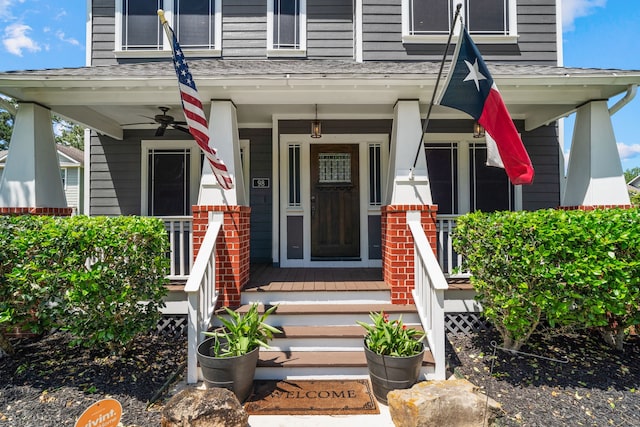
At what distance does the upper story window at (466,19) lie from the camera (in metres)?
5.86

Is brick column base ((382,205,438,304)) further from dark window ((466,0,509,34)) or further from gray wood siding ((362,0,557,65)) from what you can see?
dark window ((466,0,509,34))

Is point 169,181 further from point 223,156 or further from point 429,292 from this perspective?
point 429,292

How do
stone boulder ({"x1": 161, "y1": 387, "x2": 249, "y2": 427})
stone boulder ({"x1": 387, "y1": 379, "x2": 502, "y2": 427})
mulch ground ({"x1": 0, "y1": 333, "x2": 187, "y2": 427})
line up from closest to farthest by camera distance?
stone boulder ({"x1": 161, "y1": 387, "x2": 249, "y2": 427}) < stone boulder ({"x1": 387, "y1": 379, "x2": 502, "y2": 427}) < mulch ground ({"x1": 0, "y1": 333, "x2": 187, "y2": 427})

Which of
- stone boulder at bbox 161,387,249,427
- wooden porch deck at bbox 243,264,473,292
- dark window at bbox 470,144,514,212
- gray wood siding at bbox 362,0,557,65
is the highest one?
gray wood siding at bbox 362,0,557,65

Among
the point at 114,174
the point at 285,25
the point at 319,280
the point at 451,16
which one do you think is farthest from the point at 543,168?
the point at 114,174

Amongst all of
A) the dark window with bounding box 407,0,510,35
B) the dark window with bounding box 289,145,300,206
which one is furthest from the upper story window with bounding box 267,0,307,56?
the dark window with bounding box 289,145,300,206

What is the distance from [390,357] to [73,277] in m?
2.75

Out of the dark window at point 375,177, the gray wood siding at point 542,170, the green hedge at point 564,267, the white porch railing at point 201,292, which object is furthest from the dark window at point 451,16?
the white porch railing at point 201,292

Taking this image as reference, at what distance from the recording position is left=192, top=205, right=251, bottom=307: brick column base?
149 inches

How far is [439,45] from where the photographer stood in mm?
5875

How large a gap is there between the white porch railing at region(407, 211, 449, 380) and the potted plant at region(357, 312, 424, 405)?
23 cm

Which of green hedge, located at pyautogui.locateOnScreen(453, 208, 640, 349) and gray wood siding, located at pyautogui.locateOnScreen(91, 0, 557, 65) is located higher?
gray wood siding, located at pyautogui.locateOnScreen(91, 0, 557, 65)

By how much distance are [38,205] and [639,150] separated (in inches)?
5723

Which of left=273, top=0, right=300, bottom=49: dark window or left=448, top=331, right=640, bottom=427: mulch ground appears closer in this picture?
left=448, top=331, right=640, bottom=427: mulch ground
